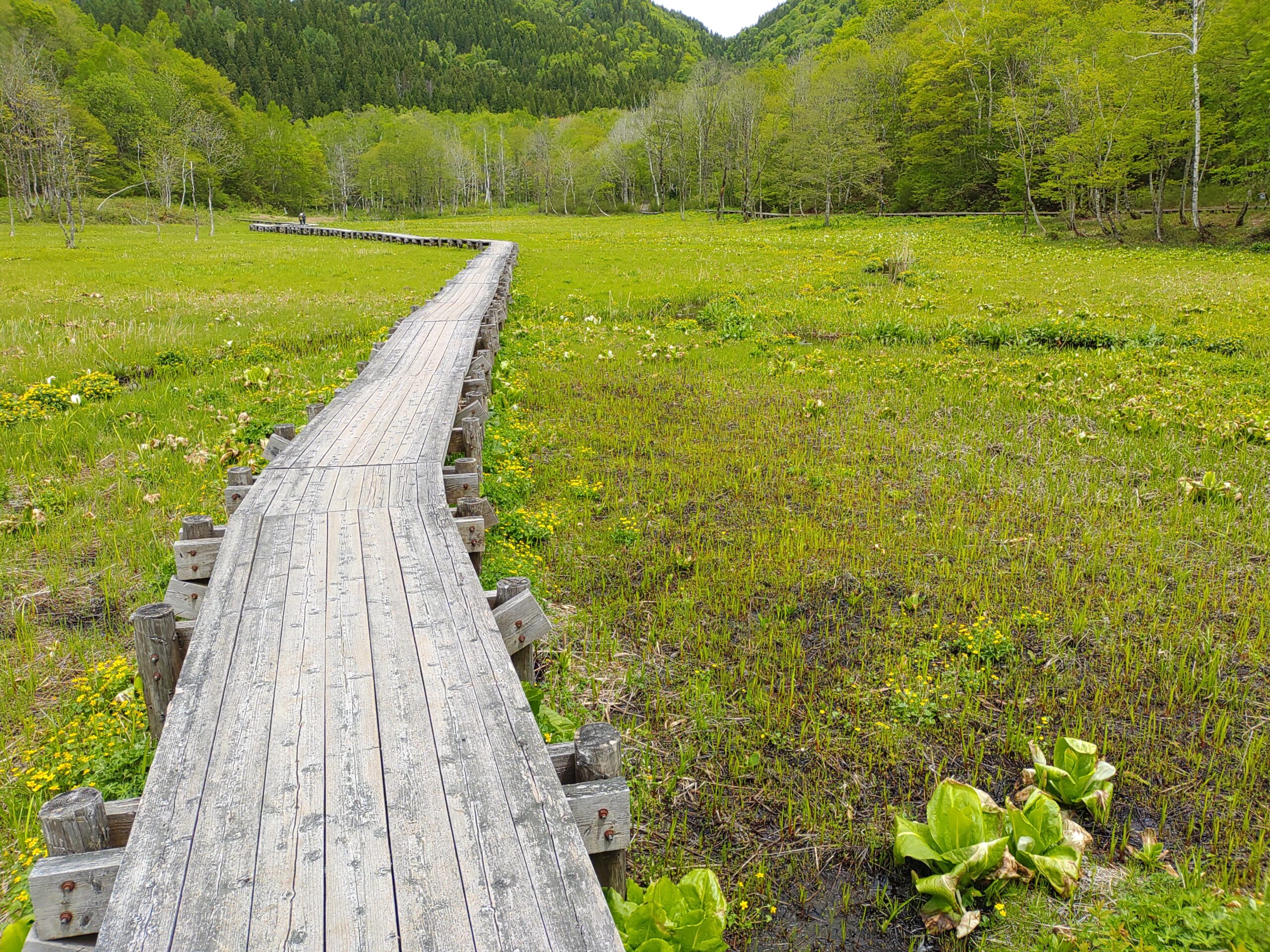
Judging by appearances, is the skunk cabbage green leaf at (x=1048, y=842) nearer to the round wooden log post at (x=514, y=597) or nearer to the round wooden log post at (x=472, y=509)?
the round wooden log post at (x=514, y=597)

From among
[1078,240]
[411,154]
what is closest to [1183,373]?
[1078,240]

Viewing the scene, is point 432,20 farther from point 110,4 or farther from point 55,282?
point 55,282

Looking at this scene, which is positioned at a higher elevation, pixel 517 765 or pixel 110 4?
pixel 110 4

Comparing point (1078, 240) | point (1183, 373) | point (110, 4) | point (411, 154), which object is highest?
point (110, 4)

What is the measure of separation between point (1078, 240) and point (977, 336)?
80.4 feet

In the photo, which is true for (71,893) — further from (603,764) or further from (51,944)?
(603,764)

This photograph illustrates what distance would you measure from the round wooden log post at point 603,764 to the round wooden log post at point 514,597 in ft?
3.27

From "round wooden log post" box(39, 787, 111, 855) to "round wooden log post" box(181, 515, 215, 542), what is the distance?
2461 mm

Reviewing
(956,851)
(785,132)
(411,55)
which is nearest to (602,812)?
(956,851)

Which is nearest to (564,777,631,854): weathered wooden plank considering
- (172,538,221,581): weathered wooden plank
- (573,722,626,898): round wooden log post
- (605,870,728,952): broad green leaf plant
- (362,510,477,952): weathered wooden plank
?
(573,722,626,898): round wooden log post

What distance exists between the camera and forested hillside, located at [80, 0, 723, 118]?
12338cm

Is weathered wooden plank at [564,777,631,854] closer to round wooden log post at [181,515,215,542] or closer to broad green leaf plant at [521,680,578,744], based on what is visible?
broad green leaf plant at [521,680,578,744]

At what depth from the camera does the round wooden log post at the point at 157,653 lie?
3.52 m

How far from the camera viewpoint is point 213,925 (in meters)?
2.01
